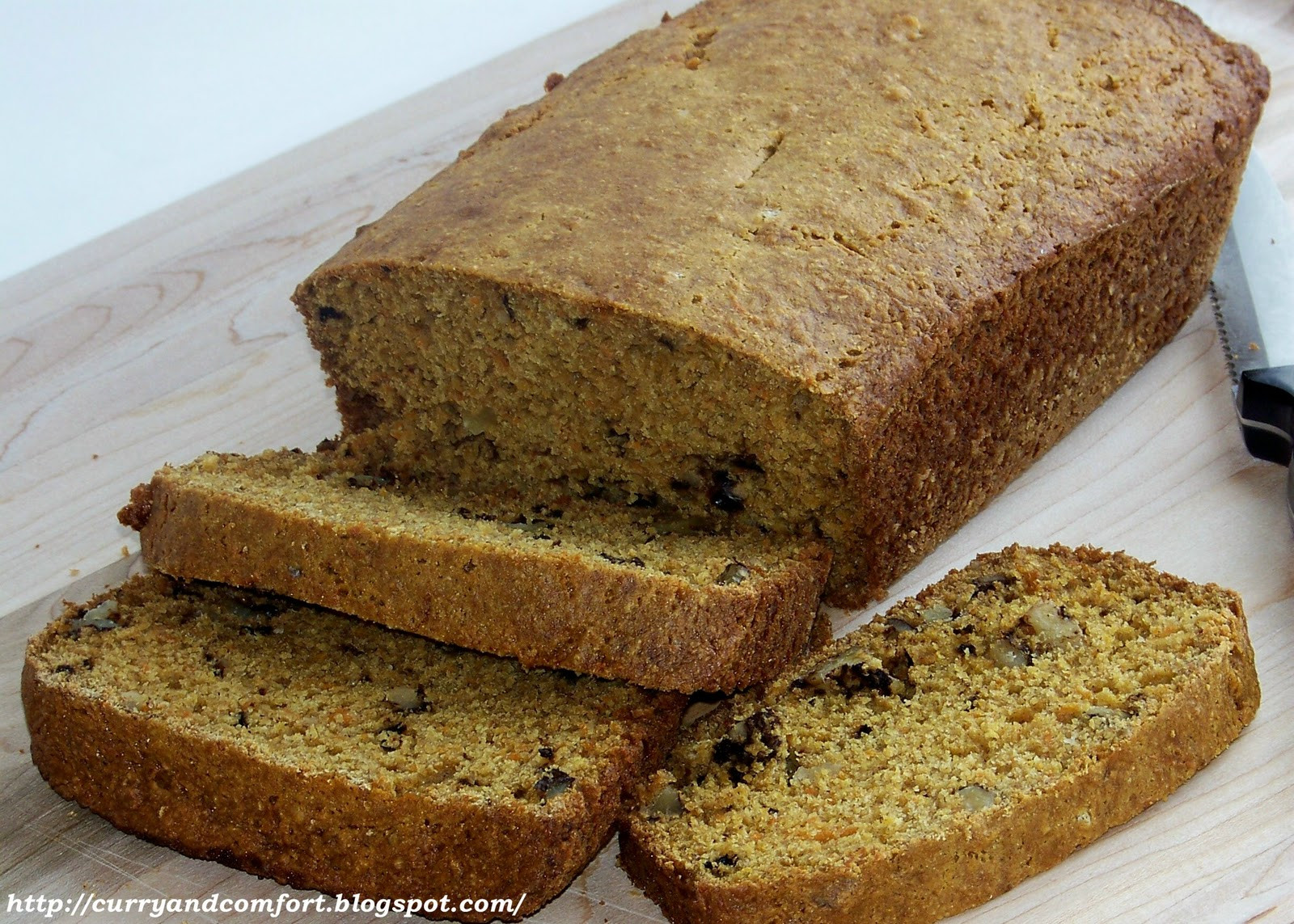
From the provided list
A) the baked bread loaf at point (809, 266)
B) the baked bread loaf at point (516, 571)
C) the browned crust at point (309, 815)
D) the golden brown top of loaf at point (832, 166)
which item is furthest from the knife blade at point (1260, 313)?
the browned crust at point (309, 815)

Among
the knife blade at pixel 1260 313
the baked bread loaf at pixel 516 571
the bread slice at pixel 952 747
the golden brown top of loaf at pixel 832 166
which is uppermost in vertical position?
the golden brown top of loaf at pixel 832 166

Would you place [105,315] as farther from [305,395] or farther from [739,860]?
[739,860]

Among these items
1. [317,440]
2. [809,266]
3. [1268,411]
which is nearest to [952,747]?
[809,266]

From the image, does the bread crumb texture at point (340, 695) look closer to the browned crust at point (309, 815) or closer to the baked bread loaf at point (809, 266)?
the browned crust at point (309, 815)

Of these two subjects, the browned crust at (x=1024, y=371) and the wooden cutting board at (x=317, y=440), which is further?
the browned crust at (x=1024, y=371)

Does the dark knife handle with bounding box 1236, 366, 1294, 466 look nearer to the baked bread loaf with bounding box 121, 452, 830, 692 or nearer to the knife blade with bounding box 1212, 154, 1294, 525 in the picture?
the knife blade with bounding box 1212, 154, 1294, 525

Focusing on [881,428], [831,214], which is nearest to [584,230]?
[831,214]

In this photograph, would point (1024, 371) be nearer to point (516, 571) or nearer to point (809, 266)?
point (809, 266)
